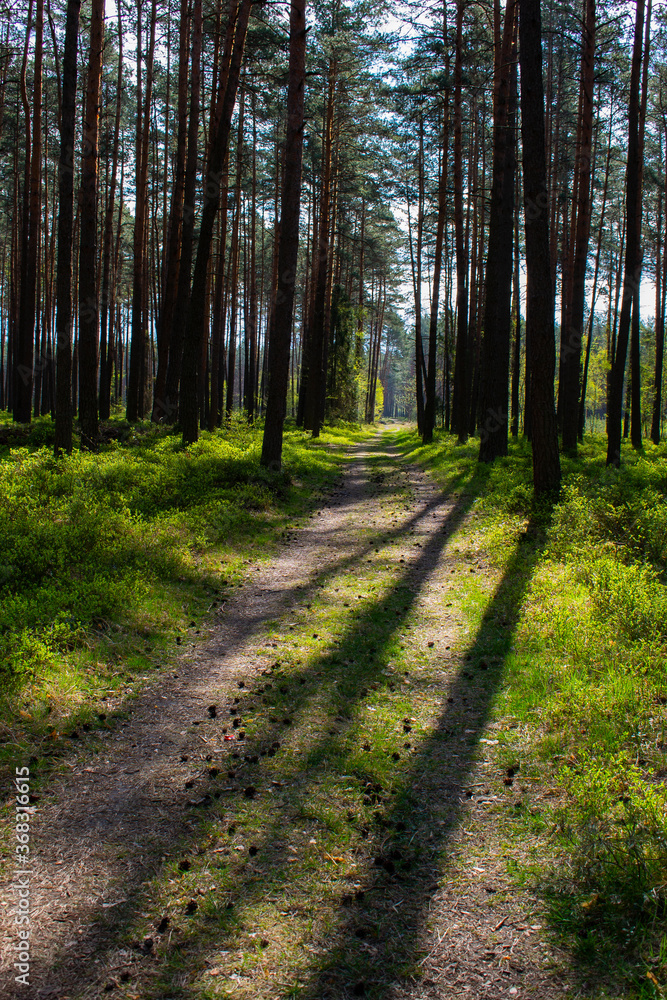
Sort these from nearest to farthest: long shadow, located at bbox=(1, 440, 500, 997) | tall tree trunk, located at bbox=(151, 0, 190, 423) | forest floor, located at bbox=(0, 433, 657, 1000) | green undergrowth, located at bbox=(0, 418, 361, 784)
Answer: forest floor, located at bbox=(0, 433, 657, 1000) < long shadow, located at bbox=(1, 440, 500, 997) < green undergrowth, located at bbox=(0, 418, 361, 784) < tall tree trunk, located at bbox=(151, 0, 190, 423)

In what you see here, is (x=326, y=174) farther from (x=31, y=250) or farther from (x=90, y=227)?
(x=90, y=227)

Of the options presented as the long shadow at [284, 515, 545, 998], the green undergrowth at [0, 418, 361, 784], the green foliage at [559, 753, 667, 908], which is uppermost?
the green undergrowth at [0, 418, 361, 784]

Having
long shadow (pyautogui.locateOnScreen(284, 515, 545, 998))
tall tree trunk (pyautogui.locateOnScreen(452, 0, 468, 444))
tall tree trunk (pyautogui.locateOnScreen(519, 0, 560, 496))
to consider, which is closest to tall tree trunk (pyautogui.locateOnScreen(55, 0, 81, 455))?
tall tree trunk (pyautogui.locateOnScreen(519, 0, 560, 496))

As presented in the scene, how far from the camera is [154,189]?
27.3 m

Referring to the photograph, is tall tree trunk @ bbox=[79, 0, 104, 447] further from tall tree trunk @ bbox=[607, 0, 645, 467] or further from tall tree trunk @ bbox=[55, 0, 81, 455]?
tall tree trunk @ bbox=[607, 0, 645, 467]

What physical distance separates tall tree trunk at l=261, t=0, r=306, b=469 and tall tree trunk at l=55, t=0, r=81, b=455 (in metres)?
3.94

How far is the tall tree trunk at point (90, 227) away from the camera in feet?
38.2

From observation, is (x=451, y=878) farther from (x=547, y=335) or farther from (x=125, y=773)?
(x=547, y=335)

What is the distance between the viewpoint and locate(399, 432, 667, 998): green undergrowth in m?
2.54

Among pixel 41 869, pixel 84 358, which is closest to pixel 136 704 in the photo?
pixel 41 869

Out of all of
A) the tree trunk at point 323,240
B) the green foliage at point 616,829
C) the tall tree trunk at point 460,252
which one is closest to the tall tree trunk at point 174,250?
the tree trunk at point 323,240

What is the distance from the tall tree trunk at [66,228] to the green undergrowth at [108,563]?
4.20 ft

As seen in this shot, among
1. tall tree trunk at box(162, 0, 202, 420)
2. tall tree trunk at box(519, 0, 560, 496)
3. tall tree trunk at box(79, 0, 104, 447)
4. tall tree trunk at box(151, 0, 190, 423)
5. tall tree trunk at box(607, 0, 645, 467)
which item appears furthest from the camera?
tall tree trunk at box(151, 0, 190, 423)

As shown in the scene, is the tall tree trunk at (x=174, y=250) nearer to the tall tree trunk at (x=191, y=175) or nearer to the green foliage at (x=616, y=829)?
the tall tree trunk at (x=191, y=175)
